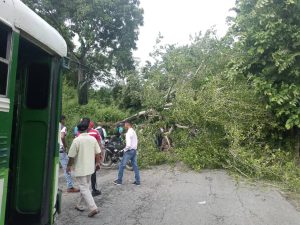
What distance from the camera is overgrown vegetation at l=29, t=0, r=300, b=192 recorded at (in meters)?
13.5

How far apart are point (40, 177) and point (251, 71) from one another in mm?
10489

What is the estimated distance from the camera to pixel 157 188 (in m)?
11.9

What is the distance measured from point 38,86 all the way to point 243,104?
987cm

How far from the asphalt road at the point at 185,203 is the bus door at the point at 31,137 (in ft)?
6.93

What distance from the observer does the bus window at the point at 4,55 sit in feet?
13.3

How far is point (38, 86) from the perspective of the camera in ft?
19.8

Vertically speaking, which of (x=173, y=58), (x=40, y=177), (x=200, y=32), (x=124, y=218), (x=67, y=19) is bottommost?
(x=124, y=218)

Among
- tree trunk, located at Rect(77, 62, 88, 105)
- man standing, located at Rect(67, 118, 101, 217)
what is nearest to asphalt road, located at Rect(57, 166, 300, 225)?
man standing, located at Rect(67, 118, 101, 217)

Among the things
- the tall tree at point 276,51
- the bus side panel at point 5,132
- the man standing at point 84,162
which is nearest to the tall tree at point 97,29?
the tall tree at point 276,51

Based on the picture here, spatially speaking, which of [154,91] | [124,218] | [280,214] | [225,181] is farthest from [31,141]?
[154,91]

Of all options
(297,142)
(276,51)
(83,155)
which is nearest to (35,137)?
(83,155)

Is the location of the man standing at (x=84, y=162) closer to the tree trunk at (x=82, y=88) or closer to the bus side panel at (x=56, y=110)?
the bus side panel at (x=56, y=110)

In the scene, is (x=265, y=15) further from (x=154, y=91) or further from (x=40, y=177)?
(x=40, y=177)

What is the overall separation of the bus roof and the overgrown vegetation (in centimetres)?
853
